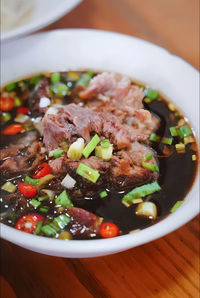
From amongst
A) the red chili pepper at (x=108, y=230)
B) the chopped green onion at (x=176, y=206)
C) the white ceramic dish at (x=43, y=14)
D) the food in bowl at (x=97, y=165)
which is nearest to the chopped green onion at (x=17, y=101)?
the food in bowl at (x=97, y=165)

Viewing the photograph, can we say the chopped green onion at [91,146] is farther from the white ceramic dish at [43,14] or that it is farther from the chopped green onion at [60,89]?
the white ceramic dish at [43,14]

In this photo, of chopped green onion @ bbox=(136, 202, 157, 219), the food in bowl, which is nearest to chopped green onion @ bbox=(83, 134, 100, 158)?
the food in bowl

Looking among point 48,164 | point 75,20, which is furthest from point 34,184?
point 75,20

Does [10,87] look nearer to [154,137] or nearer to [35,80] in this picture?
[35,80]

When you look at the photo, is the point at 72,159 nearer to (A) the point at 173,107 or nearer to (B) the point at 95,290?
(B) the point at 95,290

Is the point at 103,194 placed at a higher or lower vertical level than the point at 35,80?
lower

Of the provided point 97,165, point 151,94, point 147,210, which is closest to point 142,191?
point 147,210
